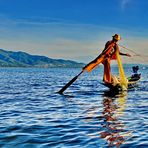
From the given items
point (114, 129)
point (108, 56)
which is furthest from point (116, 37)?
point (114, 129)

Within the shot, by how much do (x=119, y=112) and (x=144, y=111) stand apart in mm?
1994

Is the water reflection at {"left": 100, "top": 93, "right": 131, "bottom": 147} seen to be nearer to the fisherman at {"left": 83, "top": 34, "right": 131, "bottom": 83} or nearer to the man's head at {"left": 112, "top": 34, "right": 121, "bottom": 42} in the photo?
the fisherman at {"left": 83, "top": 34, "right": 131, "bottom": 83}

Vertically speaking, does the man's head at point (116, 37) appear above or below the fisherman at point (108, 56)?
above

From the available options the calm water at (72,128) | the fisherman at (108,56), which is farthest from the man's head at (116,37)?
the calm water at (72,128)

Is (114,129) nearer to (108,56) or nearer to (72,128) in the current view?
(72,128)

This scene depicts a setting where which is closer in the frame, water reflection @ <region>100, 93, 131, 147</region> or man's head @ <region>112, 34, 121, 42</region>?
water reflection @ <region>100, 93, 131, 147</region>

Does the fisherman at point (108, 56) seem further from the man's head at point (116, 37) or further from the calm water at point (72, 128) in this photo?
the calm water at point (72, 128)

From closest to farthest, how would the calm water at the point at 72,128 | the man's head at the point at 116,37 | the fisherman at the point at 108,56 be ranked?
the calm water at the point at 72,128 → the fisherman at the point at 108,56 → the man's head at the point at 116,37

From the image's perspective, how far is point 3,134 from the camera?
18.3 meters

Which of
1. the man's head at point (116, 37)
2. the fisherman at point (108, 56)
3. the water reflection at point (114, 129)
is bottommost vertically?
the water reflection at point (114, 129)

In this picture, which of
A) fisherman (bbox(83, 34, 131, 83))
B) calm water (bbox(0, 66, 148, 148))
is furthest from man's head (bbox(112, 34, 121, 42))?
calm water (bbox(0, 66, 148, 148))

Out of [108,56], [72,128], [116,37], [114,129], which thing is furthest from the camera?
[108,56]

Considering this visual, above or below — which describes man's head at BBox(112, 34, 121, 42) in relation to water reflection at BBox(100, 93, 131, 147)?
above

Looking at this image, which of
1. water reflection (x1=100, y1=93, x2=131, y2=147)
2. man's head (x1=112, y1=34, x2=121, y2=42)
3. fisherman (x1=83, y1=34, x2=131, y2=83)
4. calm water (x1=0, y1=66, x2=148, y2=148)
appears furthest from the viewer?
man's head (x1=112, y1=34, x2=121, y2=42)
